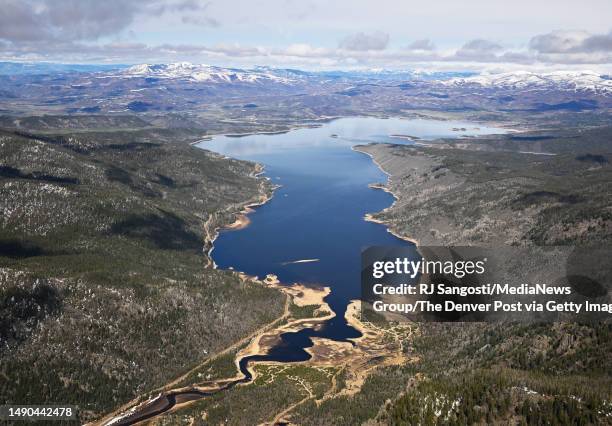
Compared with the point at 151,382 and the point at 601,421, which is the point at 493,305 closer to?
the point at 601,421

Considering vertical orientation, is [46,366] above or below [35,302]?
below

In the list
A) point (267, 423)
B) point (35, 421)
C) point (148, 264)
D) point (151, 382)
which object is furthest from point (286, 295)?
point (35, 421)

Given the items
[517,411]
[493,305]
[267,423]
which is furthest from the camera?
[493,305]

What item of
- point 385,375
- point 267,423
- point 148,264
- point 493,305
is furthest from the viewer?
point 148,264

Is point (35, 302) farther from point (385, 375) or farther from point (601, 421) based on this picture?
point (601, 421)

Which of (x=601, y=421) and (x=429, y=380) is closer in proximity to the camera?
(x=601, y=421)

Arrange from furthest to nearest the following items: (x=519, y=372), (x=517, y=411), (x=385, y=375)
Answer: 1. (x=385, y=375)
2. (x=519, y=372)
3. (x=517, y=411)

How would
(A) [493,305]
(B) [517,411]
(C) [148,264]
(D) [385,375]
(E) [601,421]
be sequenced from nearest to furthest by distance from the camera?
(E) [601,421], (B) [517,411], (D) [385,375], (A) [493,305], (C) [148,264]

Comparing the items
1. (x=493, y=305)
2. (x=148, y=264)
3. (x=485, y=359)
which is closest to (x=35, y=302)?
(x=148, y=264)

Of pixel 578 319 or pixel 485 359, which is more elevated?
pixel 578 319
